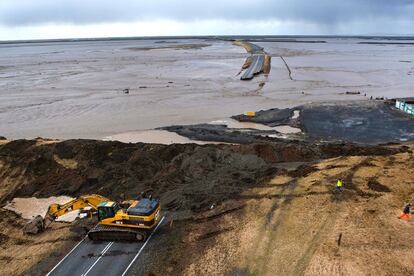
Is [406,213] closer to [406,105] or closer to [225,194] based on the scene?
[225,194]

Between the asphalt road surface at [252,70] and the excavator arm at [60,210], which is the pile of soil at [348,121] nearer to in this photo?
the excavator arm at [60,210]

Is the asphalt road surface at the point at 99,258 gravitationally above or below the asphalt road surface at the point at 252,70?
below

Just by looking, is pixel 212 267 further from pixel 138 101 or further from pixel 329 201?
pixel 138 101

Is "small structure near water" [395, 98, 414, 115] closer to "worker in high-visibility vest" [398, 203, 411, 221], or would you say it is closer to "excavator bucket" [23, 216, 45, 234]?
"worker in high-visibility vest" [398, 203, 411, 221]

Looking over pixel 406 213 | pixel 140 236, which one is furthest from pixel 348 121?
pixel 140 236

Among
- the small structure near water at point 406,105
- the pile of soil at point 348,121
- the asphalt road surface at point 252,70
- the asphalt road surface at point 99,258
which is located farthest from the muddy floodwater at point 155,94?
the asphalt road surface at point 99,258

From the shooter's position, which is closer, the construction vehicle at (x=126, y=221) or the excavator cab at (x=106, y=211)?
the construction vehicle at (x=126, y=221)
